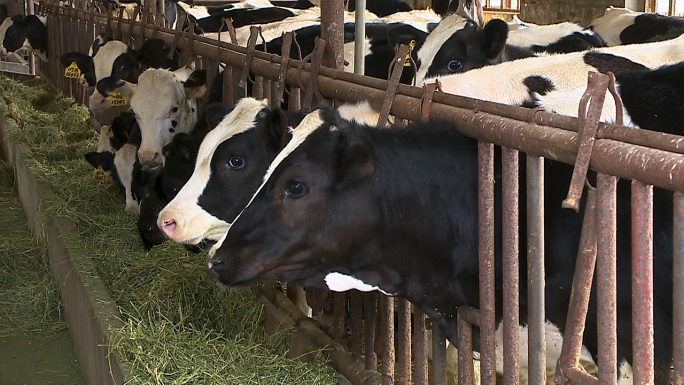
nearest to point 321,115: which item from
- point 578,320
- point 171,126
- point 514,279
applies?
point 514,279

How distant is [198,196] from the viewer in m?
3.24

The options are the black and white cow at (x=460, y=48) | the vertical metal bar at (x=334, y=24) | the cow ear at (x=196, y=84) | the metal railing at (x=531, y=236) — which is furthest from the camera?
the cow ear at (x=196, y=84)

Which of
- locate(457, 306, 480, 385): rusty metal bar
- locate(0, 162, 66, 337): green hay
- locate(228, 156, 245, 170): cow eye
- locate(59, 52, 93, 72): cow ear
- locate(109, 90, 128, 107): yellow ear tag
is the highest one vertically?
locate(228, 156, 245, 170): cow eye

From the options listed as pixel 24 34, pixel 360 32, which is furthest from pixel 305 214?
pixel 24 34

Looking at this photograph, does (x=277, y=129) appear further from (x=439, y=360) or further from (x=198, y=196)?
(x=439, y=360)

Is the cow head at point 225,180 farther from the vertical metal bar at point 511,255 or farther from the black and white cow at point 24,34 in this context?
the black and white cow at point 24,34

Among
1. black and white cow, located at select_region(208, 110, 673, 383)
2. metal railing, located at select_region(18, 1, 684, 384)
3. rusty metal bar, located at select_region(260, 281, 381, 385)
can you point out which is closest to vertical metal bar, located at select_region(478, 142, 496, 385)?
metal railing, located at select_region(18, 1, 684, 384)

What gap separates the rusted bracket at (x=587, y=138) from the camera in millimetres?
1777

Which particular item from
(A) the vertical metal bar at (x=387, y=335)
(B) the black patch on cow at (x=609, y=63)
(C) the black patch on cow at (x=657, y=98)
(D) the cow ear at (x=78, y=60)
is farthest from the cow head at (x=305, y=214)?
(D) the cow ear at (x=78, y=60)

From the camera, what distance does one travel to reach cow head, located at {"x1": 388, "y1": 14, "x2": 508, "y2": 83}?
5.24 meters

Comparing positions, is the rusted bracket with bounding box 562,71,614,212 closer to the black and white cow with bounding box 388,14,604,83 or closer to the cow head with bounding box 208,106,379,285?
the cow head with bounding box 208,106,379,285

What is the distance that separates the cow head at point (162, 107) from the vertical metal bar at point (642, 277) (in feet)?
13.2

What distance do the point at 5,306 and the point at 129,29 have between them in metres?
3.58

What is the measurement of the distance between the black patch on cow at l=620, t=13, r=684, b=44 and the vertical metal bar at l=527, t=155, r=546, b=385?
6073mm
